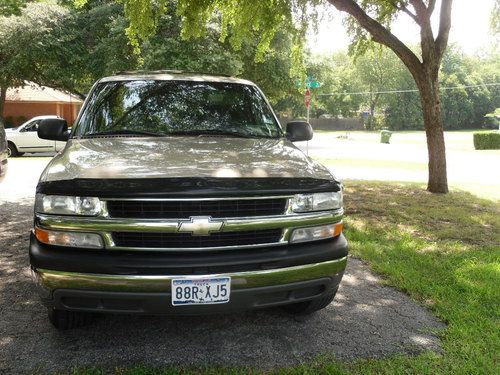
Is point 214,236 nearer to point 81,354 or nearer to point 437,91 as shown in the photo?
point 81,354

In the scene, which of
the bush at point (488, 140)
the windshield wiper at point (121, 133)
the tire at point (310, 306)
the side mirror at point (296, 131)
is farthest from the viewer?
the bush at point (488, 140)

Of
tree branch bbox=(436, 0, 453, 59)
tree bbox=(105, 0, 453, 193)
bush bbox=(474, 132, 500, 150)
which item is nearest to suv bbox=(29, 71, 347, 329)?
tree bbox=(105, 0, 453, 193)

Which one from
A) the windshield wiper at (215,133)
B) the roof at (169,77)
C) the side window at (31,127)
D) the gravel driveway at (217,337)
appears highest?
the roof at (169,77)

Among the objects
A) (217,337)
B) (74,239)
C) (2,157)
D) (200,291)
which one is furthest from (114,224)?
(2,157)

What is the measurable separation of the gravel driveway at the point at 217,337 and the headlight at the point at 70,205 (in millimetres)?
999

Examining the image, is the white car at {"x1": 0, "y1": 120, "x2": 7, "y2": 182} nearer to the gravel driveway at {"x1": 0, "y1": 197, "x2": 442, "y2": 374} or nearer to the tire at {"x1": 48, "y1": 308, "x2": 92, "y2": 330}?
the gravel driveway at {"x1": 0, "y1": 197, "x2": 442, "y2": 374}

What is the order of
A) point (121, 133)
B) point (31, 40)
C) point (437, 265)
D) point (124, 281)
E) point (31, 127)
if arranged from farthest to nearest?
1. point (31, 127)
2. point (31, 40)
3. point (437, 265)
4. point (121, 133)
5. point (124, 281)

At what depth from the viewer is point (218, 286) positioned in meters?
2.77

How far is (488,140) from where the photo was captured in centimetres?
2698

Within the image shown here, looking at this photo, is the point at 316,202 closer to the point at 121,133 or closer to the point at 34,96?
the point at 121,133

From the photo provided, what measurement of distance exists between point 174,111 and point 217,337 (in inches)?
Answer: 79.9

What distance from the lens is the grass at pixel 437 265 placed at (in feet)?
9.96

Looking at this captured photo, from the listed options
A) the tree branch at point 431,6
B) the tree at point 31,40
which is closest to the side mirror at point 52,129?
the tree branch at point 431,6

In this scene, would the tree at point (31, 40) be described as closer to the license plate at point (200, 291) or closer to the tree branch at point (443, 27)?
the tree branch at point (443, 27)
